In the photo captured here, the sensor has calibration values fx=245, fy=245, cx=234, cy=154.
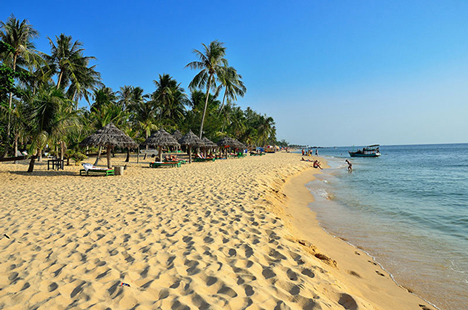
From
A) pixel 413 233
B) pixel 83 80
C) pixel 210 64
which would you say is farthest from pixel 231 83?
pixel 413 233

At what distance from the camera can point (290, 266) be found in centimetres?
311

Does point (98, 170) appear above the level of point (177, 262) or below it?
above

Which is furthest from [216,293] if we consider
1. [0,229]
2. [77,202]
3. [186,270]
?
[77,202]

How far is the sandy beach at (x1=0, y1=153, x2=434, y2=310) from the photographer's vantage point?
240 cm

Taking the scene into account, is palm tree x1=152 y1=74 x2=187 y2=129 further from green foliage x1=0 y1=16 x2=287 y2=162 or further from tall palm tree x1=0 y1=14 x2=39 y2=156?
tall palm tree x1=0 y1=14 x2=39 y2=156

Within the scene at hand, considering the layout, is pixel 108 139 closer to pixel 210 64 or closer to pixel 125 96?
pixel 210 64

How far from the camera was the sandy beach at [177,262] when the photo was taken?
2.40 m

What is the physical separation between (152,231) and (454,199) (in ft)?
39.0

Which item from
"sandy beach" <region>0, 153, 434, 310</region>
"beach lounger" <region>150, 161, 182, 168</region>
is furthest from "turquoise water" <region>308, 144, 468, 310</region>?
"beach lounger" <region>150, 161, 182, 168</region>

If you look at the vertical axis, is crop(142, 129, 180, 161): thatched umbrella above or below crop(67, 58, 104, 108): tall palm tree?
below

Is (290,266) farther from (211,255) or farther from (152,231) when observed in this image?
(152,231)

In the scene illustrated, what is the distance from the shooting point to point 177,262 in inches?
124

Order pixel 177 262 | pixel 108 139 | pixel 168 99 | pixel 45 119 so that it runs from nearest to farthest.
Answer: pixel 177 262 → pixel 45 119 → pixel 108 139 → pixel 168 99

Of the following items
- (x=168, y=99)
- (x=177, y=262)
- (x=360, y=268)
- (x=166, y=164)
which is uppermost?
(x=168, y=99)
